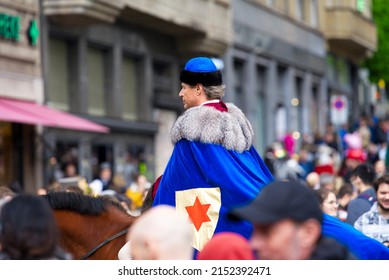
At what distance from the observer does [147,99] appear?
101 feet

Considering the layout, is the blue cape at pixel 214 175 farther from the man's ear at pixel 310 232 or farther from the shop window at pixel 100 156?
the shop window at pixel 100 156

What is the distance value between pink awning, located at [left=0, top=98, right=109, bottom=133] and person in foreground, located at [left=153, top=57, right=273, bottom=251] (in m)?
13.1

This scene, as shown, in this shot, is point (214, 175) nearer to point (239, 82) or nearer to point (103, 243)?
point (103, 243)

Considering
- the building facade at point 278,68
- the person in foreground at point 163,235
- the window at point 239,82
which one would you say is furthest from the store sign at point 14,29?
the person in foreground at point 163,235

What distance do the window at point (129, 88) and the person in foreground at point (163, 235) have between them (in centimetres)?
2514

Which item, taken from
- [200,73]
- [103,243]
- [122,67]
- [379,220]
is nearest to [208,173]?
[200,73]

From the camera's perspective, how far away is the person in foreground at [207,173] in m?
8.20

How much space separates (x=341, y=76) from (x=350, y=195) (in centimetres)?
3723

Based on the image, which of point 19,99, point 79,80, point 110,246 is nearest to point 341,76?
point 79,80

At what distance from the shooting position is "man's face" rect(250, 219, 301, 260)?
462 cm

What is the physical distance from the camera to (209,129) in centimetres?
830

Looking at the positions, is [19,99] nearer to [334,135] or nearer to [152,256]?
[334,135]

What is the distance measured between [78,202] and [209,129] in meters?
1.07

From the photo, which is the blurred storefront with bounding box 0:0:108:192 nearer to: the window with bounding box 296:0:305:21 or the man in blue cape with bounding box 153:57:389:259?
the man in blue cape with bounding box 153:57:389:259
